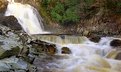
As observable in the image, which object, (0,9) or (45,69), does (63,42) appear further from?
(0,9)

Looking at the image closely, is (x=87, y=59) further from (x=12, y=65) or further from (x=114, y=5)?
(x=114, y=5)

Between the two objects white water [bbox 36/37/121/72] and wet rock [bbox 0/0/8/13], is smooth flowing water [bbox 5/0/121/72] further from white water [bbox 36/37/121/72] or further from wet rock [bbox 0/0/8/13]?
wet rock [bbox 0/0/8/13]

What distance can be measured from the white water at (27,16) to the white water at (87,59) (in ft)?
13.4

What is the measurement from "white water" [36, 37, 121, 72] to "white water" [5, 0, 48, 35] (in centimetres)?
409

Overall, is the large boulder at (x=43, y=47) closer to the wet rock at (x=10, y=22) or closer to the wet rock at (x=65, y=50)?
the wet rock at (x=65, y=50)

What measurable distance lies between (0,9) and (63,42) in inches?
224

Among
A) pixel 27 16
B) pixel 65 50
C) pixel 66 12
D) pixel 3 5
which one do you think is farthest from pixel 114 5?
pixel 3 5

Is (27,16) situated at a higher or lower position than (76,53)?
higher

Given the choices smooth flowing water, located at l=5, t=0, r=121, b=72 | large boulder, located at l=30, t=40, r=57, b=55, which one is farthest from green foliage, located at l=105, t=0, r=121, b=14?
large boulder, located at l=30, t=40, r=57, b=55

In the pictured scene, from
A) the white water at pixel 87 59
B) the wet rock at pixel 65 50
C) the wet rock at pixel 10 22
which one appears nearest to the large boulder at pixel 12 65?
the white water at pixel 87 59

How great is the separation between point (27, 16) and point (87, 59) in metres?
7.18

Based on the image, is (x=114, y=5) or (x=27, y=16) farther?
(x=27, y=16)

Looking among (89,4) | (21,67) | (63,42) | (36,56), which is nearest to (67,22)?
(89,4)

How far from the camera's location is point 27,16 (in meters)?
16.6
